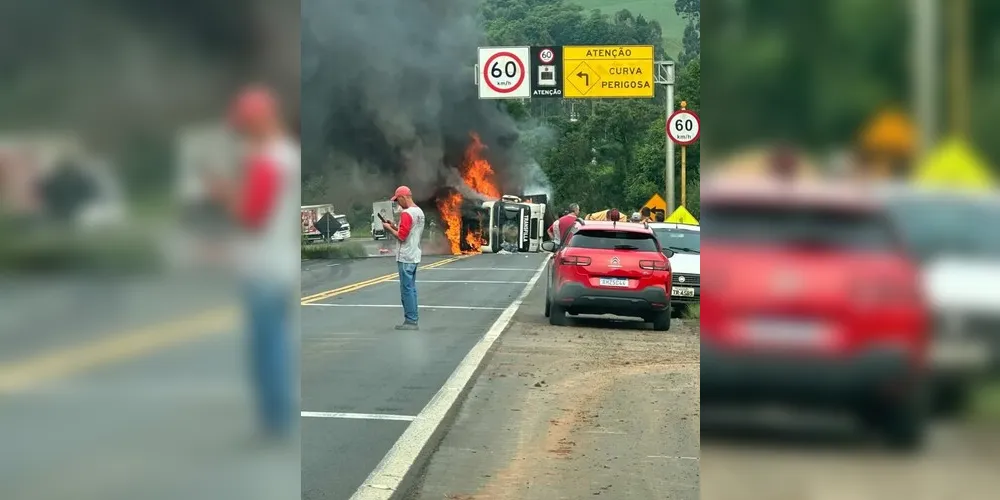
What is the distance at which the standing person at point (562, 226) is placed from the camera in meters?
11.6

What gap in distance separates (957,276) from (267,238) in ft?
2.23

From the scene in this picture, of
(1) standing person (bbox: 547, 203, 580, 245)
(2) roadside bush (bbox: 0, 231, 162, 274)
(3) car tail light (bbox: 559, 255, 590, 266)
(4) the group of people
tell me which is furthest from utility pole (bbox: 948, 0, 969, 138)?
(1) standing person (bbox: 547, 203, 580, 245)

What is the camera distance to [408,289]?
9.53 m

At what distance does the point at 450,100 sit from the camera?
23.9 ft

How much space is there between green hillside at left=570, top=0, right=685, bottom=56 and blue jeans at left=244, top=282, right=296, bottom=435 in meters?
1.07

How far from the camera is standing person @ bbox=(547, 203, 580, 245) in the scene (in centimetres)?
1158

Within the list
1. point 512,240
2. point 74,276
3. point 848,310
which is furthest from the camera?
point 512,240

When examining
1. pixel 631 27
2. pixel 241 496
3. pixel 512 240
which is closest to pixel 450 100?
pixel 631 27

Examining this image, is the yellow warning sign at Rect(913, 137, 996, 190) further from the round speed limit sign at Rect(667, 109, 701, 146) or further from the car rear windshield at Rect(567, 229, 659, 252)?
the car rear windshield at Rect(567, 229, 659, 252)

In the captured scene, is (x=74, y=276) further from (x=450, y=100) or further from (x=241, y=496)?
(x=450, y=100)

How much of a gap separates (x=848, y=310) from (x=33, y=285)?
746 mm

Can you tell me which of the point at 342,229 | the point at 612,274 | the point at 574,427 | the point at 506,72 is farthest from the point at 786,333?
the point at 612,274

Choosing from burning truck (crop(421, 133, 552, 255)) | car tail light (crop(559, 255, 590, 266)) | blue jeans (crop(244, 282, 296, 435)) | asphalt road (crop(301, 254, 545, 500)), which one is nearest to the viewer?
blue jeans (crop(244, 282, 296, 435))

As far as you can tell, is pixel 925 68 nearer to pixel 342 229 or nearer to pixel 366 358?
pixel 342 229
